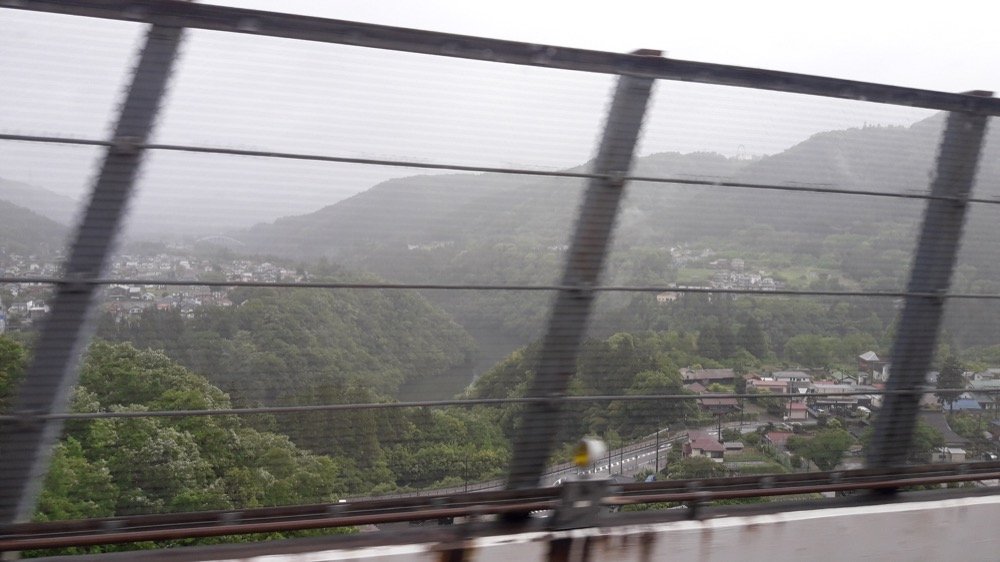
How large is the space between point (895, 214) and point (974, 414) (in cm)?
124

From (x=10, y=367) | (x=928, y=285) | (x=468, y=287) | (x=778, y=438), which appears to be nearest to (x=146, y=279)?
(x=10, y=367)

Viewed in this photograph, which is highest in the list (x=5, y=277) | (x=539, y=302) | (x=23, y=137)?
(x=23, y=137)

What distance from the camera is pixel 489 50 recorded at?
354 cm

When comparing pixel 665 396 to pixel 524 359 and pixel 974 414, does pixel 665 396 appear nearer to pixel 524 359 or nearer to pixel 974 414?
pixel 524 359

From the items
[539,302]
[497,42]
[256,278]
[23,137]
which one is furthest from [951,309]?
[23,137]

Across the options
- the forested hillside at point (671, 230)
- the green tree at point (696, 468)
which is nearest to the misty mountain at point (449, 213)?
the forested hillside at point (671, 230)

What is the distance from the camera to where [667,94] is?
383 centimetres

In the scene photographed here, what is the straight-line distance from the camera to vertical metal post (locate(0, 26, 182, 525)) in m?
3.05

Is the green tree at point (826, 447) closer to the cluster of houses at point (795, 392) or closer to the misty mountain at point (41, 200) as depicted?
the cluster of houses at point (795, 392)

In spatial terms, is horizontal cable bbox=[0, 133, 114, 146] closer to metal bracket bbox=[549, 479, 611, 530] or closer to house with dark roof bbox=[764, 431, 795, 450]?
metal bracket bbox=[549, 479, 611, 530]

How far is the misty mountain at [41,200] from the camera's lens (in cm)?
303

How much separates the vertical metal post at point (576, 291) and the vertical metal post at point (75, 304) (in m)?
1.74

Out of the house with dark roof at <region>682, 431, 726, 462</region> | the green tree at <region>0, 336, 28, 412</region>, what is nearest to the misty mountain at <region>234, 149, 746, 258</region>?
the green tree at <region>0, 336, 28, 412</region>

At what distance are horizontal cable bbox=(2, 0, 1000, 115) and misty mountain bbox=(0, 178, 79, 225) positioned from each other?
62cm
